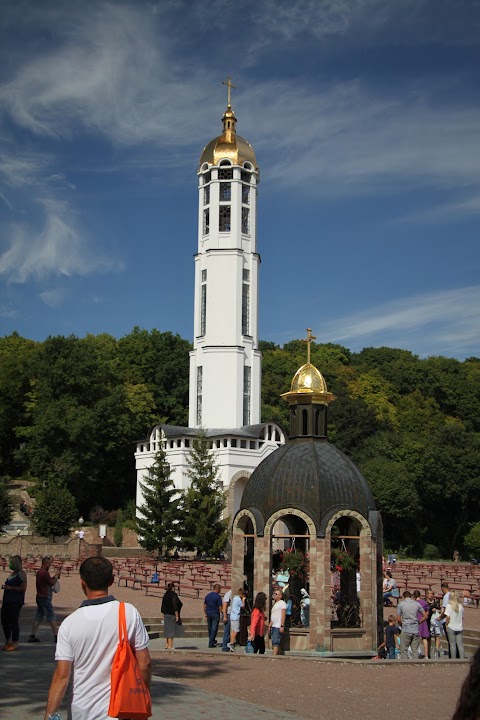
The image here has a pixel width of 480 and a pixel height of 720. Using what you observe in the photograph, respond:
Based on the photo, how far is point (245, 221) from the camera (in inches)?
2822

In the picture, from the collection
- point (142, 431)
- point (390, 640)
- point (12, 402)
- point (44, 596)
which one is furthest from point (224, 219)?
point (44, 596)

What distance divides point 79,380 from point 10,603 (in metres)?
51.5

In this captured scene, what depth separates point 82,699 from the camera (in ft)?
20.5

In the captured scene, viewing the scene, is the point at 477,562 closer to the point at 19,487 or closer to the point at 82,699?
the point at 19,487

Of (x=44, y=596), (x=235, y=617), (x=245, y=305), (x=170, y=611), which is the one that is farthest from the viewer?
(x=245, y=305)

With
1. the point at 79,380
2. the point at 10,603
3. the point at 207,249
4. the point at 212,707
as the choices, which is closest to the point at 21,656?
the point at 10,603

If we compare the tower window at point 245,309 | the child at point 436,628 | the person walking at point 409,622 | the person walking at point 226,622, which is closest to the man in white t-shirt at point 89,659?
the person walking at point 409,622

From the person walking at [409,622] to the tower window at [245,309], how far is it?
5047 centimetres

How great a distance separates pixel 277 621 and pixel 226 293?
165 feet

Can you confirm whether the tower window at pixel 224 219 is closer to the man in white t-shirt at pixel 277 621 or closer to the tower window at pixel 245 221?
the tower window at pixel 245 221

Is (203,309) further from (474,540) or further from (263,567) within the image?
(263,567)

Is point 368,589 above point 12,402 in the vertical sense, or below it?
below

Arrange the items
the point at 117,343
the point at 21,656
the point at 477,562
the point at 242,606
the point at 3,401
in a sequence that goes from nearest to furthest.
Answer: the point at 21,656
the point at 242,606
the point at 477,562
the point at 3,401
the point at 117,343

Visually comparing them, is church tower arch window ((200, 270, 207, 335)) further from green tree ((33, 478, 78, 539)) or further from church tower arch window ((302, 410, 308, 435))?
church tower arch window ((302, 410, 308, 435))
